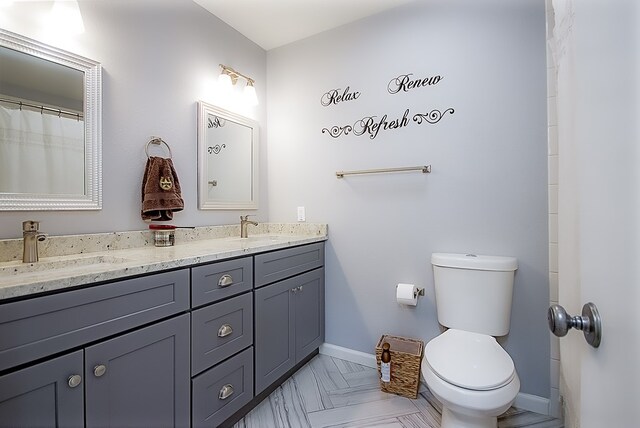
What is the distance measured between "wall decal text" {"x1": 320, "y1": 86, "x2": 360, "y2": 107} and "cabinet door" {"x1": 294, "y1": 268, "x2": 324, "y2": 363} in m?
1.24

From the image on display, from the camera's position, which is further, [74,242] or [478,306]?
[478,306]

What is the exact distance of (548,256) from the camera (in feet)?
5.23

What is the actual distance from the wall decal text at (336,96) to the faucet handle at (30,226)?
1.80m

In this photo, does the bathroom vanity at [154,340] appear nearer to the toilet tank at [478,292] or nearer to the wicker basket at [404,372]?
the wicker basket at [404,372]

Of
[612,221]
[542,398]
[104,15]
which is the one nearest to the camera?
[612,221]

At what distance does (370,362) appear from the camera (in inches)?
82.7

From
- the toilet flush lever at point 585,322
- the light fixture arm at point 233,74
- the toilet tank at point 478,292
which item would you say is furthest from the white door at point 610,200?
the light fixture arm at point 233,74

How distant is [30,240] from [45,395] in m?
0.65

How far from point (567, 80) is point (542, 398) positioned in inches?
63.3

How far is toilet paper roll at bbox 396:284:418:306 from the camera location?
185cm

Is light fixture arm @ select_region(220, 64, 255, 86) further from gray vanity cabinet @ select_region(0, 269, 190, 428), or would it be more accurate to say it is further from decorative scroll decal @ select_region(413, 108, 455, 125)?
gray vanity cabinet @ select_region(0, 269, 190, 428)

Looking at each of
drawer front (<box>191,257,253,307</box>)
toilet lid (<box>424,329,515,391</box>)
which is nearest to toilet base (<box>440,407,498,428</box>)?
toilet lid (<box>424,329,515,391</box>)

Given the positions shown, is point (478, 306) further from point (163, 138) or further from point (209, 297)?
point (163, 138)

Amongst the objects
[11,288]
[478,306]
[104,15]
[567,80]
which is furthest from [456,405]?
[104,15]
